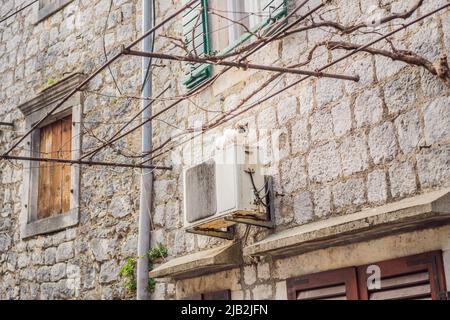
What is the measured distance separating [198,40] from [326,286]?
2.62 metres

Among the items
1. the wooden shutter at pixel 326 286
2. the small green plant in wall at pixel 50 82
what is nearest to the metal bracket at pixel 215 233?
the wooden shutter at pixel 326 286

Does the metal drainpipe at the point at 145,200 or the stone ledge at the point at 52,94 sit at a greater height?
the stone ledge at the point at 52,94

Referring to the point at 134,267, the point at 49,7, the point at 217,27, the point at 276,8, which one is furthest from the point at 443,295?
the point at 49,7

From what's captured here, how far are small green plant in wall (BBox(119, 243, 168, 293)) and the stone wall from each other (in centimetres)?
8

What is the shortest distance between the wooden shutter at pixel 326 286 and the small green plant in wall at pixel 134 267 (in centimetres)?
168

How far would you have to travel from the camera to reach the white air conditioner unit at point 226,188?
5.38 metres

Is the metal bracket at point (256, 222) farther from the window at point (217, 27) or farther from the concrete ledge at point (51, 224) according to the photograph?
the concrete ledge at point (51, 224)

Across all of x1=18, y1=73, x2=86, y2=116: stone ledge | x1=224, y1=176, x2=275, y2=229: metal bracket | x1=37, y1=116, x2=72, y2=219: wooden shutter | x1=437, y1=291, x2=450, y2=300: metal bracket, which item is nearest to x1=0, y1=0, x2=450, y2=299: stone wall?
x1=224, y1=176, x2=275, y2=229: metal bracket

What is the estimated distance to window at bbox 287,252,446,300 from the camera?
427 centimetres

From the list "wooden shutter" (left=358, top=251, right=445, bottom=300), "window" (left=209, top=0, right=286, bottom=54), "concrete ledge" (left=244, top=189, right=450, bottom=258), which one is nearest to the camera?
"concrete ledge" (left=244, top=189, right=450, bottom=258)

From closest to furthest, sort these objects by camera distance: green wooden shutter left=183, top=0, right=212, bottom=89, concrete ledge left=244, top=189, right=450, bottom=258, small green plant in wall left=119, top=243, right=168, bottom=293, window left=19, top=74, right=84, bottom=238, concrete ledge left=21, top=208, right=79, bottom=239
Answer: concrete ledge left=244, top=189, right=450, bottom=258, green wooden shutter left=183, top=0, right=212, bottom=89, small green plant in wall left=119, top=243, right=168, bottom=293, concrete ledge left=21, top=208, right=79, bottom=239, window left=19, top=74, right=84, bottom=238

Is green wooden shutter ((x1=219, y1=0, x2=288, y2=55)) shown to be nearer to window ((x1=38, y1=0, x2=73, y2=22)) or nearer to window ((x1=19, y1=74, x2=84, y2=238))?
window ((x1=19, y1=74, x2=84, y2=238))
